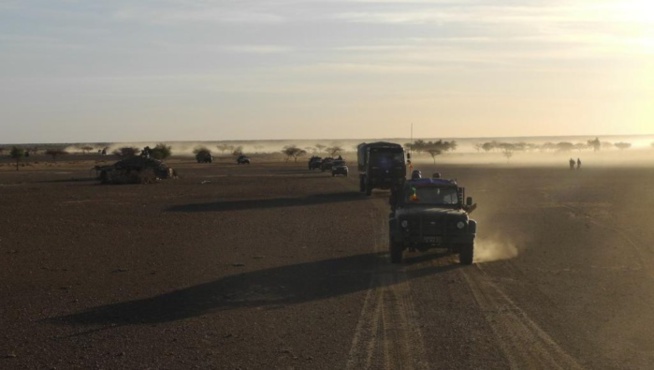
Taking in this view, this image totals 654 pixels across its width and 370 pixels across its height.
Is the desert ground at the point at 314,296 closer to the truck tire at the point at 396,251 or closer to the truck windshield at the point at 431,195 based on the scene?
the truck tire at the point at 396,251

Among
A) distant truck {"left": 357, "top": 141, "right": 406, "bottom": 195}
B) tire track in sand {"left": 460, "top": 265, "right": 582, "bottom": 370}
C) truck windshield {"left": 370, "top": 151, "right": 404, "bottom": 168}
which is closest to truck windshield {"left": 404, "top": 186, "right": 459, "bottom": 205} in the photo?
tire track in sand {"left": 460, "top": 265, "right": 582, "bottom": 370}

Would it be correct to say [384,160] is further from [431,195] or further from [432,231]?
[432,231]

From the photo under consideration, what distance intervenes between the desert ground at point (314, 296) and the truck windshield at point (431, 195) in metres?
1.39

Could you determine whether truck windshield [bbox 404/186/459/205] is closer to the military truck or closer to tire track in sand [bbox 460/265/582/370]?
the military truck

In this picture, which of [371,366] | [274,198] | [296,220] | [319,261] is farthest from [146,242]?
[274,198]

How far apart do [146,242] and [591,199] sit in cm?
2800

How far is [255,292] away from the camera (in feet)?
53.5

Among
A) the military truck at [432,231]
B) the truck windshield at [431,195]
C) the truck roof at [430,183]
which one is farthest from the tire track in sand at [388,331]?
the truck roof at [430,183]

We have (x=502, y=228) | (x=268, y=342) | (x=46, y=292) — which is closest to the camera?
(x=268, y=342)

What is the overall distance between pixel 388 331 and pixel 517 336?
1730mm

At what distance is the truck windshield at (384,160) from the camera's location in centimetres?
4944

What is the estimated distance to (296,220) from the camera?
33.6 metres

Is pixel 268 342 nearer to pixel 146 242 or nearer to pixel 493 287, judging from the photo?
pixel 493 287

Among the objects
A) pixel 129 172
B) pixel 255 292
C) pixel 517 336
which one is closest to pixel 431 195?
pixel 255 292
